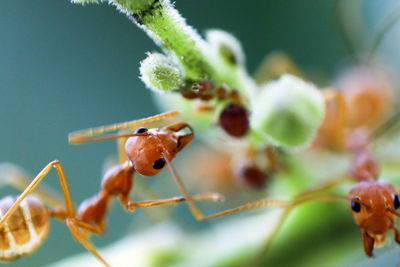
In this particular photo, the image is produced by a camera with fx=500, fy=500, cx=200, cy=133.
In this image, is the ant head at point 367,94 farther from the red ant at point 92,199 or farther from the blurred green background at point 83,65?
the red ant at point 92,199

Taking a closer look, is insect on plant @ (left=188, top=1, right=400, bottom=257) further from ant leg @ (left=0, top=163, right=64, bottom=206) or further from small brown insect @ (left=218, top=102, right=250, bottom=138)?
ant leg @ (left=0, top=163, right=64, bottom=206)

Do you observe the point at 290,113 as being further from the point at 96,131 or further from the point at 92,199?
the point at 92,199

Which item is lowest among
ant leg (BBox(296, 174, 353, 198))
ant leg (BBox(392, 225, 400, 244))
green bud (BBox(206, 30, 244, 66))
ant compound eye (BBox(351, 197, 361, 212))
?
ant leg (BBox(392, 225, 400, 244))

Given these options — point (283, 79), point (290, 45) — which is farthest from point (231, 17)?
point (283, 79)

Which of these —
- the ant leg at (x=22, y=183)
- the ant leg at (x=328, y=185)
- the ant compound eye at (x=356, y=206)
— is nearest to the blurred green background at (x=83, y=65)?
the ant leg at (x=22, y=183)

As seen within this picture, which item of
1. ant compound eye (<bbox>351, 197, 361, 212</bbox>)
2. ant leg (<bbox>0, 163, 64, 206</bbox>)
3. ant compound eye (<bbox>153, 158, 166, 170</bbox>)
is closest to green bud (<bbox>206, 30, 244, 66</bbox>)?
ant compound eye (<bbox>153, 158, 166, 170</bbox>)

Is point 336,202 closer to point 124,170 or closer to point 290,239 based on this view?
point 290,239
